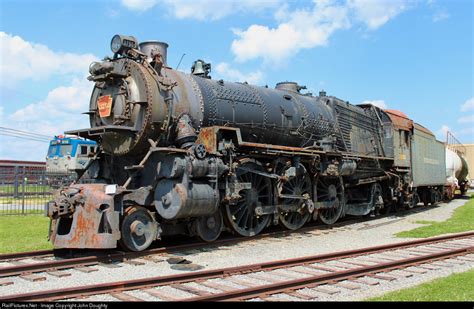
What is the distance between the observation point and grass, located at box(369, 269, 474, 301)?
5887mm

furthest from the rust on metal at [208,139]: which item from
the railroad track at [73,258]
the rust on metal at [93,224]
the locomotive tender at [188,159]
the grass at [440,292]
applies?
the grass at [440,292]

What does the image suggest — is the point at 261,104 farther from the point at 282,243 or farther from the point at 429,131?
the point at 429,131

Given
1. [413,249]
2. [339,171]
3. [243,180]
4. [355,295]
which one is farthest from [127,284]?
[339,171]

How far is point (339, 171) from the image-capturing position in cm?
1428

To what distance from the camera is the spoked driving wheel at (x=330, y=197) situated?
14578 mm

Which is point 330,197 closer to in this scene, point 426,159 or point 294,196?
point 294,196

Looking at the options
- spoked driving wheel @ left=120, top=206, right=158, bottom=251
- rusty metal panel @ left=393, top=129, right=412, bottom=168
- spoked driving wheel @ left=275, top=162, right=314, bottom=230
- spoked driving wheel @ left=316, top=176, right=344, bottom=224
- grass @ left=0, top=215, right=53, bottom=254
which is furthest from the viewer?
rusty metal panel @ left=393, top=129, right=412, bottom=168

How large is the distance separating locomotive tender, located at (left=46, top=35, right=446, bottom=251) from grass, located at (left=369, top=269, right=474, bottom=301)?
4.47 m

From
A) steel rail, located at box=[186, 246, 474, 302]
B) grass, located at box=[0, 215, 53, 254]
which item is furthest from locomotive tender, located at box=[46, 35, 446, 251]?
steel rail, located at box=[186, 246, 474, 302]

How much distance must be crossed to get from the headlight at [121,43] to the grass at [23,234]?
15.3 ft

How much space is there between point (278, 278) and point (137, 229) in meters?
3.24

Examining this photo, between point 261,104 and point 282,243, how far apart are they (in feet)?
11.9

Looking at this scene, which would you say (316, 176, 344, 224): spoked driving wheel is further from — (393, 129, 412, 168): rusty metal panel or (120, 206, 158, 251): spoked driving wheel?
(120, 206, 158, 251): spoked driving wheel

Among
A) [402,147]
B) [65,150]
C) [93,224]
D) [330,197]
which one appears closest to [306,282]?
[93,224]
